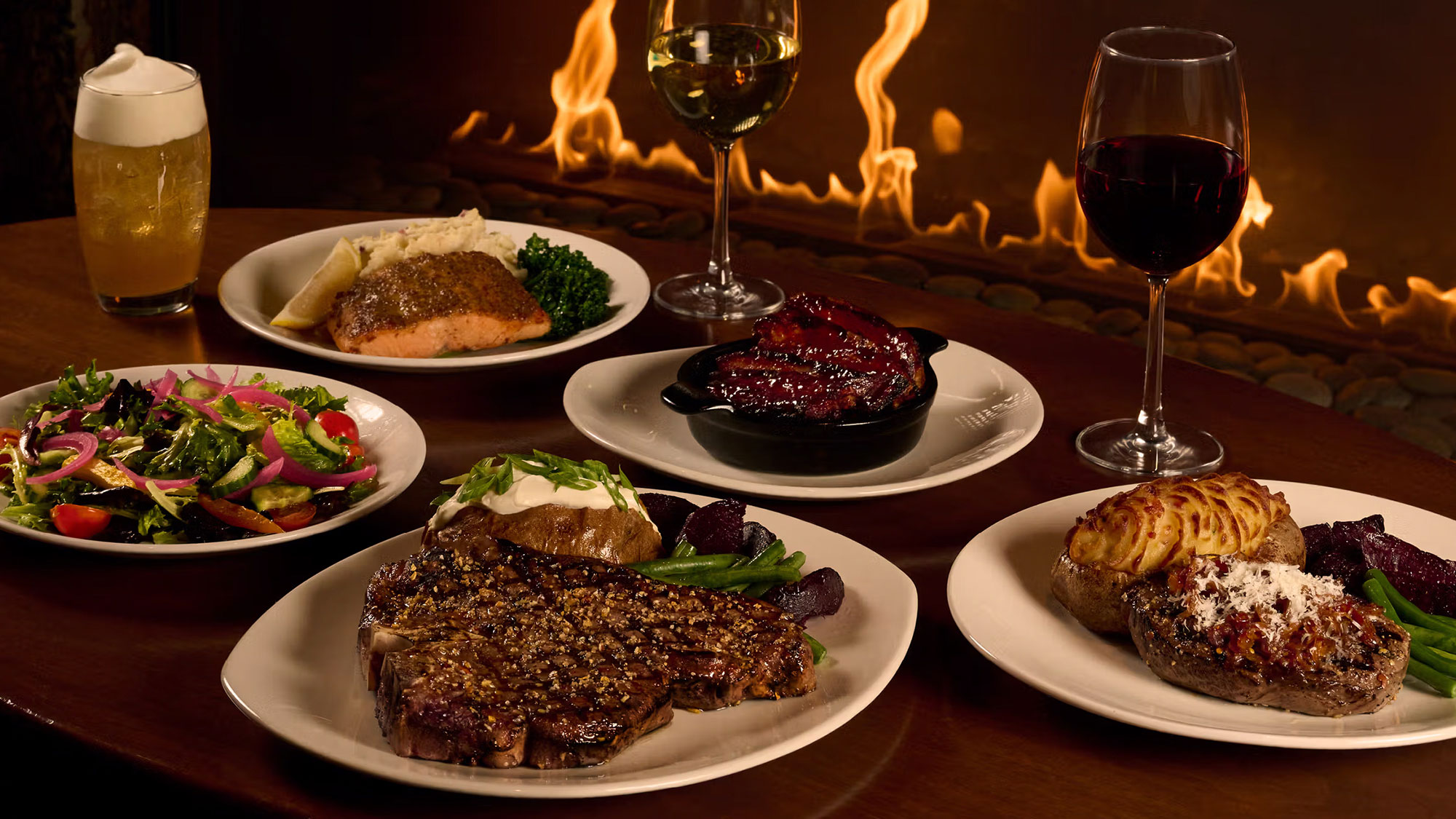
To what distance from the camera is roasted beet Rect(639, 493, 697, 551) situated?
5.38 feet

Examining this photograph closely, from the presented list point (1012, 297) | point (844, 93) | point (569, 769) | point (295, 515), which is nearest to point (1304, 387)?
point (1012, 297)

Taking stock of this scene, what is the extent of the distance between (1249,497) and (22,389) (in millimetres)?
1619

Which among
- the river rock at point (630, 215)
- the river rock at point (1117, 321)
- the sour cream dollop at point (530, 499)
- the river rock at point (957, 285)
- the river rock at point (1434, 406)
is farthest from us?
the river rock at point (630, 215)

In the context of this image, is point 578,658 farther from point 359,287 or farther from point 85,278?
point 85,278

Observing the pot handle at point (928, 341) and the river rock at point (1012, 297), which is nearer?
the pot handle at point (928, 341)

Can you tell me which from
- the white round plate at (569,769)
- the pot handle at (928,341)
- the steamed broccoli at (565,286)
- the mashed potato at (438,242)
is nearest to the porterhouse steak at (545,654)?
the white round plate at (569,769)

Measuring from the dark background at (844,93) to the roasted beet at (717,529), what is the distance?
309 centimetres

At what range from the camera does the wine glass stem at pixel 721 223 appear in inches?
97.8

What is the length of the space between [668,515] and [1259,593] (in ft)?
2.08

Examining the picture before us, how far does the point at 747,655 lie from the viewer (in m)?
1.33

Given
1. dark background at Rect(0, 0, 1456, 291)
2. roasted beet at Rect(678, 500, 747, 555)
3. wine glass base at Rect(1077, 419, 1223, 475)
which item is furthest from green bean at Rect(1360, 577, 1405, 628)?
dark background at Rect(0, 0, 1456, 291)

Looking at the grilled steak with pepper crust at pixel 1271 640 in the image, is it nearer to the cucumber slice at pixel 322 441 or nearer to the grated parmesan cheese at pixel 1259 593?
the grated parmesan cheese at pixel 1259 593

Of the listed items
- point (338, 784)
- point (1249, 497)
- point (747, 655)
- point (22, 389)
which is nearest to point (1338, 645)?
point (1249, 497)

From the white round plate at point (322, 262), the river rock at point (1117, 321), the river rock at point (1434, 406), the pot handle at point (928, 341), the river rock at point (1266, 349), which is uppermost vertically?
the pot handle at point (928, 341)
